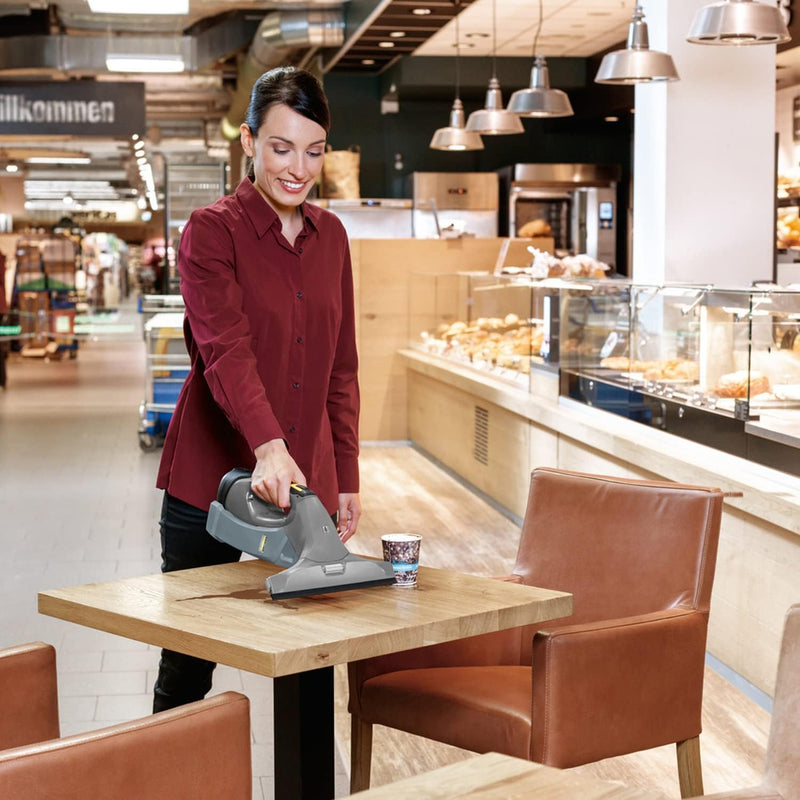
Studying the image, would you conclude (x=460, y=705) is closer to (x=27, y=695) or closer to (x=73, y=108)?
(x=27, y=695)

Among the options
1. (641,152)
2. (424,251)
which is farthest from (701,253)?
(424,251)

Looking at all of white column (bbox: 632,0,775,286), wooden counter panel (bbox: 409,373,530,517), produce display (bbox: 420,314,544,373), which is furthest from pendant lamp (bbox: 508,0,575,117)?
wooden counter panel (bbox: 409,373,530,517)

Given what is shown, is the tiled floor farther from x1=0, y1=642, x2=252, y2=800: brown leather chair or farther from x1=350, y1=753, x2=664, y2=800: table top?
x1=350, y1=753, x2=664, y2=800: table top

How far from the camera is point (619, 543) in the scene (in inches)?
116

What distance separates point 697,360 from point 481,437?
3089mm

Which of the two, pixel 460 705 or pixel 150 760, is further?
pixel 460 705

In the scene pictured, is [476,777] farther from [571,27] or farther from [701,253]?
[571,27]

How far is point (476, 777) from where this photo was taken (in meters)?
1.60

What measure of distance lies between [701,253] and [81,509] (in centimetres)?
377

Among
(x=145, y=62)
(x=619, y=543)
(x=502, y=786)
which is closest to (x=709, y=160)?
(x=619, y=543)

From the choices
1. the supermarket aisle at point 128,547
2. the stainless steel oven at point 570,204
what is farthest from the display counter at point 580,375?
the stainless steel oven at point 570,204

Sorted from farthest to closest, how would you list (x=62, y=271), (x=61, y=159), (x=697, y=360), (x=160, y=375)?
(x=62, y=271) < (x=61, y=159) < (x=160, y=375) < (x=697, y=360)

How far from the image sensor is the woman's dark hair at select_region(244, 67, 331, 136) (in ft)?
7.86

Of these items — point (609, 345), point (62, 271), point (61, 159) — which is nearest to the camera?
point (609, 345)
